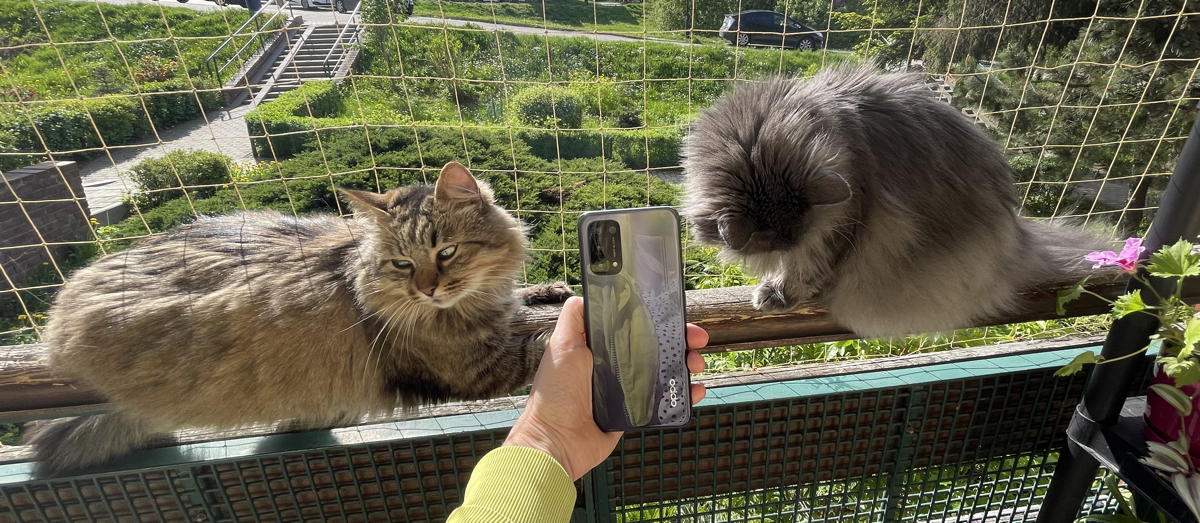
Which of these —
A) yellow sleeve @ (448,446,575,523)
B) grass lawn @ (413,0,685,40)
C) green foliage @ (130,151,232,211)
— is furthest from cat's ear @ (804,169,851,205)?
green foliage @ (130,151,232,211)

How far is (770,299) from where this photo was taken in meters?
1.85

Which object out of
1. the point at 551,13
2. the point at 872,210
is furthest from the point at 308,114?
the point at 872,210

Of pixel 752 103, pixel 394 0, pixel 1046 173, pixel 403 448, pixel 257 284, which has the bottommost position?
pixel 1046 173

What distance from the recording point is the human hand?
1150mm

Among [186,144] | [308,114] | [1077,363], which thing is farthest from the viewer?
[186,144]

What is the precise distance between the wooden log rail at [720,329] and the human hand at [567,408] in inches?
20.8

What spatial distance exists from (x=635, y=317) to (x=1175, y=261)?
1131mm

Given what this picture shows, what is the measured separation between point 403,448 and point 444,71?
290 centimetres

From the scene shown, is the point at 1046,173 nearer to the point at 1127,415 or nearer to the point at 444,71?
the point at 1127,415

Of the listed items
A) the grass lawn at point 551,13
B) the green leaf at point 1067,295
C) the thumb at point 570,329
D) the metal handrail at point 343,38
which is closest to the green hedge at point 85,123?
the metal handrail at point 343,38

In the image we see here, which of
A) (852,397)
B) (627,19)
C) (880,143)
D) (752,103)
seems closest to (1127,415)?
(852,397)

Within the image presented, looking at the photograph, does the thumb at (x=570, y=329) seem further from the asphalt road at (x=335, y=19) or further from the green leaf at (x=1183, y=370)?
the asphalt road at (x=335, y=19)

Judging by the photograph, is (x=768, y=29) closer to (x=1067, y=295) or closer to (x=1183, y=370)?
(x=1067, y=295)

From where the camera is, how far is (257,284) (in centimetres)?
160
